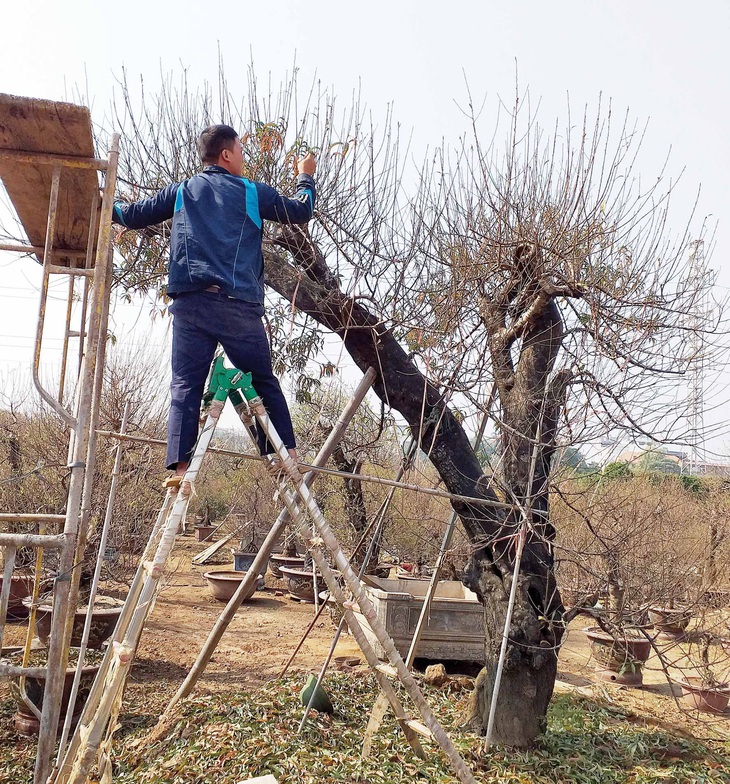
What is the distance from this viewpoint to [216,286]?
296cm

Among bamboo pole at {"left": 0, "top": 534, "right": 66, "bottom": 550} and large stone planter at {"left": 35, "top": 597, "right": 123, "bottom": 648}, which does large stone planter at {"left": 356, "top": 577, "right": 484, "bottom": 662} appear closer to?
large stone planter at {"left": 35, "top": 597, "right": 123, "bottom": 648}

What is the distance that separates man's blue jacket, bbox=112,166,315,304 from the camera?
295 centimetres

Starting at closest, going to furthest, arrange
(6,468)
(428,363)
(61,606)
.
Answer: (61,606), (428,363), (6,468)

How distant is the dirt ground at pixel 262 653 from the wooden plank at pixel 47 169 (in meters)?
4.15

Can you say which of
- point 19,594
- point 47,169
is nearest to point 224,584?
point 19,594

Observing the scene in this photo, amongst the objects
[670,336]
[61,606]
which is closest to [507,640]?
[670,336]

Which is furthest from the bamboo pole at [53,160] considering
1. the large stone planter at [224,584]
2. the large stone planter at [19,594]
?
the large stone planter at [224,584]

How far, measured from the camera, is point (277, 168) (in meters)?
4.95

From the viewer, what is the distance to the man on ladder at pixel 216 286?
2924 millimetres

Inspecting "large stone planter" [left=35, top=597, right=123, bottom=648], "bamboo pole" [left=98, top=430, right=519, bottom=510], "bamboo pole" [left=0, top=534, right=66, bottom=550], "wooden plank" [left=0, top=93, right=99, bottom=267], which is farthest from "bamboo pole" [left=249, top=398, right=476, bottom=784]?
"large stone planter" [left=35, top=597, right=123, bottom=648]

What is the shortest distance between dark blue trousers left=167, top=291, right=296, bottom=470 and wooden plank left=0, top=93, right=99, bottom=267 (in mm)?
792

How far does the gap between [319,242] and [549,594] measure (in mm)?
3068

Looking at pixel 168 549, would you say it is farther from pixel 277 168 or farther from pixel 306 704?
pixel 277 168

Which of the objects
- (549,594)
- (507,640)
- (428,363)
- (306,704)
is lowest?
(306,704)
